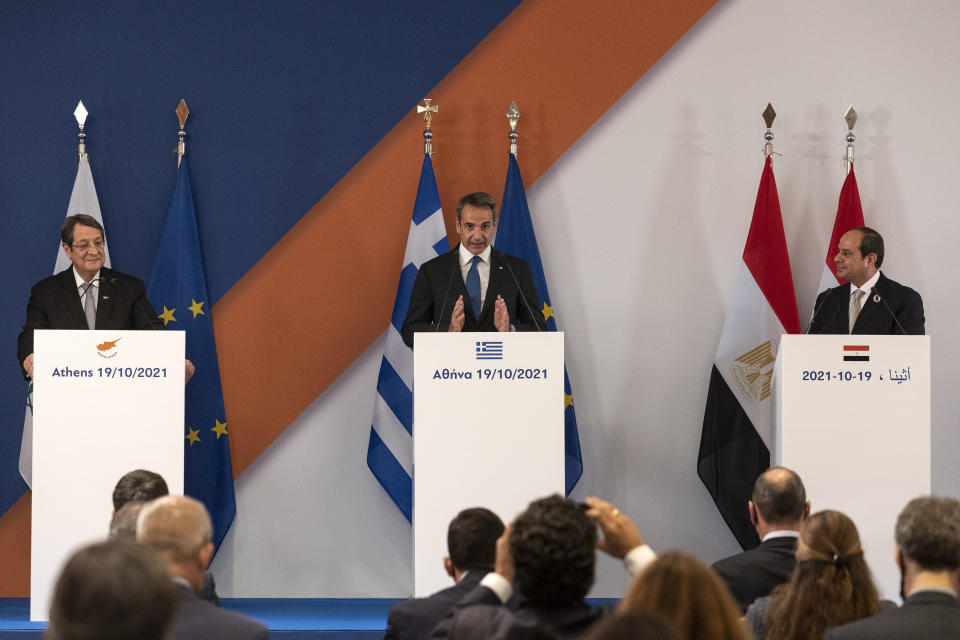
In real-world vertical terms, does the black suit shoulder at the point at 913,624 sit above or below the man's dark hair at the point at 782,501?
below

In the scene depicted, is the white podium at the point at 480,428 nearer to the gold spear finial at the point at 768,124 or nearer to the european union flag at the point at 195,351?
the european union flag at the point at 195,351

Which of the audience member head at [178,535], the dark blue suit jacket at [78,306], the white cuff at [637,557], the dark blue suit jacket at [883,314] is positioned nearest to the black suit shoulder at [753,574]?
the white cuff at [637,557]

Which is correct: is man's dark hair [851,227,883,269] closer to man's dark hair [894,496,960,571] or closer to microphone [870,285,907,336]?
microphone [870,285,907,336]

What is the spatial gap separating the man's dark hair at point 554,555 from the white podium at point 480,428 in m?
2.46

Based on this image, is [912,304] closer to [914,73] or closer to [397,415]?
[914,73]

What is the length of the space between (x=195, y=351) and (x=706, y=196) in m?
3.03

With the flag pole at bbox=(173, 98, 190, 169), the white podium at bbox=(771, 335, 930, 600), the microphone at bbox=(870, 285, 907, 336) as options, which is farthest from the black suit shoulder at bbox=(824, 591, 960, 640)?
the flag pole at bbox=(173, 98, 190, 169)

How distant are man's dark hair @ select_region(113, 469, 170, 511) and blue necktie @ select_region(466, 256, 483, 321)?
2.14 metres

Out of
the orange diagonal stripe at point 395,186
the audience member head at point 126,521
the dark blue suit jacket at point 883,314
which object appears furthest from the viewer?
the orange diagonal stripe at point 395,186

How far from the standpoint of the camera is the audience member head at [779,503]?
3629 mm

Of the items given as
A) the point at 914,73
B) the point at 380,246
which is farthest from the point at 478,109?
the point at 914,73

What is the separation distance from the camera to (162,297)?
611 cm

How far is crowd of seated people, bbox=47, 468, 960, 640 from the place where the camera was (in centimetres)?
153

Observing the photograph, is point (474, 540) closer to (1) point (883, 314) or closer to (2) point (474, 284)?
(2) point (474, 284)
